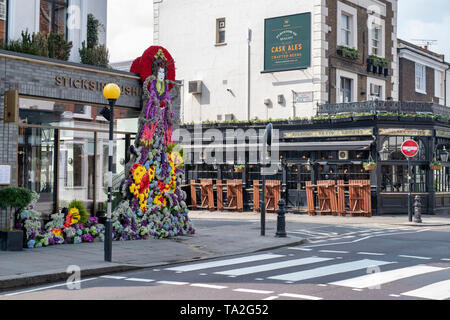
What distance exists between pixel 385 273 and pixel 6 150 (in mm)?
8979

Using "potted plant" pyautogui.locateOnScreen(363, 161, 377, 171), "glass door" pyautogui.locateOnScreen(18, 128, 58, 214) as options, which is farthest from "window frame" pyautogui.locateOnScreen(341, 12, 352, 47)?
"glass door" pyautogui.locateOnScreen(18, 128, 58, 214)

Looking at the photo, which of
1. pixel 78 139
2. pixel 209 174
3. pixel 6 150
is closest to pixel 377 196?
pixel 209 174

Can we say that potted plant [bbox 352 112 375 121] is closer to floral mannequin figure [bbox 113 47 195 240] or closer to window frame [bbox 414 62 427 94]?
window frame [bbox 414 62 427 94]

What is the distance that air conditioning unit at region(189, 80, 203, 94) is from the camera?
3164 centimetres

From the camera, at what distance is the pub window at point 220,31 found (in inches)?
1238

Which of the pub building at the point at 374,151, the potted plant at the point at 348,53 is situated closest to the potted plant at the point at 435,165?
the pub building at the point at 374,151

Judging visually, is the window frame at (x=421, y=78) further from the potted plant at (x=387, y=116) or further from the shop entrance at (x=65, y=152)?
the shop entrance at (x=65, y=152)

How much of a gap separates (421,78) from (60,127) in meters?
25.5

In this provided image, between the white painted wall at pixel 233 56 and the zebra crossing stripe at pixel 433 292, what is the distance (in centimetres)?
1863

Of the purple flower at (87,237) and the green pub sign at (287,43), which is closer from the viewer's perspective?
the purple flower at (87,237)

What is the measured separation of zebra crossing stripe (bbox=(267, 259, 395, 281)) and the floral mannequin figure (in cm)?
620

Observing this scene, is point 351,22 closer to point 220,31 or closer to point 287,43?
point 287,43
